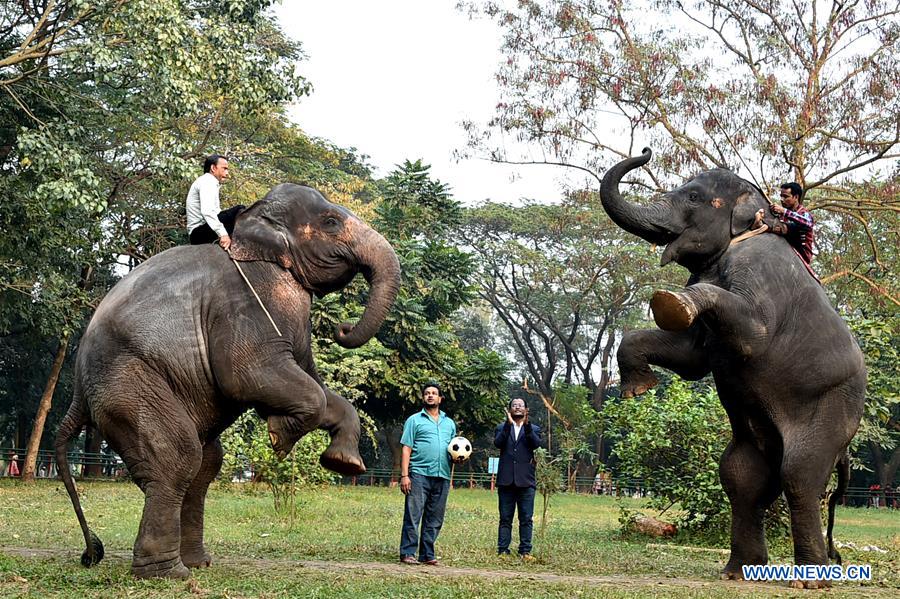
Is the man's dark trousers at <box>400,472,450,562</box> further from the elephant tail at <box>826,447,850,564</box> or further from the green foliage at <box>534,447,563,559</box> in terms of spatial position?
the elephant tail at <box>826,447,850,564</box>

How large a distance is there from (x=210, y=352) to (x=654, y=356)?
11.5 ft

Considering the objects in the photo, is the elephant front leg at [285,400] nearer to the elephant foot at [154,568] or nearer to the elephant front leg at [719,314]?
the elephant foot at [154,568]

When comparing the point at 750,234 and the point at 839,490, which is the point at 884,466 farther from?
the point at 750,234

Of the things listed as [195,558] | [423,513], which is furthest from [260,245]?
[423,513]

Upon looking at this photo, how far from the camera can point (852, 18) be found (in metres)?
17.0

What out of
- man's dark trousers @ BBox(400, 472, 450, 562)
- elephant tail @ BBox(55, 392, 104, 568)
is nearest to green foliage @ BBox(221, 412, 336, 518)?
man's dark trousers @ BBox(400, 472, 450, 562)

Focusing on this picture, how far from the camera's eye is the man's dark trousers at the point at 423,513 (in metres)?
9.95

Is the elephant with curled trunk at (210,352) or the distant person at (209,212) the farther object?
the distant person at (209,212)

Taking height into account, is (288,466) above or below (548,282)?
below

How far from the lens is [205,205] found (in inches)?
317

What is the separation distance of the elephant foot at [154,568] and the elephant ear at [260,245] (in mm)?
2200

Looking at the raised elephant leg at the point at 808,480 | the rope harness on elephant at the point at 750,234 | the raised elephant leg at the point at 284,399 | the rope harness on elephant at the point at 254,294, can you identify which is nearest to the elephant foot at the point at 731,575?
the raised elephant leg at the point at 808,480

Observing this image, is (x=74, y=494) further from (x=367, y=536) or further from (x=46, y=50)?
(x=46, y=50)

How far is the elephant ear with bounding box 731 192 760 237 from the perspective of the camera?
867 cm
